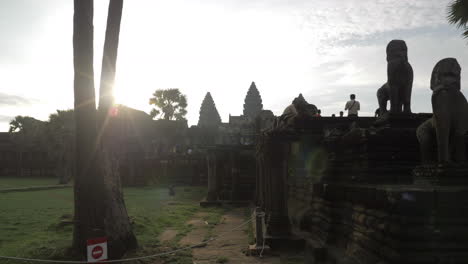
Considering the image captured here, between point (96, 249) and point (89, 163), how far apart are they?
10.5 ft

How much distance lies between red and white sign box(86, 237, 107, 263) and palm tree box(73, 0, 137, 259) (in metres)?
2.82

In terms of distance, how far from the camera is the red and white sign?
4.02 meters

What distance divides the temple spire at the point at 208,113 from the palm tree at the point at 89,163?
51440 millimetres

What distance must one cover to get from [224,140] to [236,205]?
10433 mm

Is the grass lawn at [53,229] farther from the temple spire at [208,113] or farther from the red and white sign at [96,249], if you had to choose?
the temple spire at [208,113]

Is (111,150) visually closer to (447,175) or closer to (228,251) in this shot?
(228,251)

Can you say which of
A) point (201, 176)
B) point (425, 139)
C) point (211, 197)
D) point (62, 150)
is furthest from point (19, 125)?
point (425, 139)

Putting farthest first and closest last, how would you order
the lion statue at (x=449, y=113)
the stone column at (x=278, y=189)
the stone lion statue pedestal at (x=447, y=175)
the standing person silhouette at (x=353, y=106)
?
the standing person silhouette at (x=353, y=106) → the stone column at (x=278, y=189) → the lion statue at (x=449, y=113) → the stone lion statue pedestal at (x=447, y=175)

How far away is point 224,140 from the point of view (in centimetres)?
2667

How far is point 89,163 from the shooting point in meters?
6.93

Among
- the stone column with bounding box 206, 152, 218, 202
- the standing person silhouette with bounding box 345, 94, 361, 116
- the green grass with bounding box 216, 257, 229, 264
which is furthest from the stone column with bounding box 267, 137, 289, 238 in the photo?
the stone column with bounding box 206, 152, 218, 202

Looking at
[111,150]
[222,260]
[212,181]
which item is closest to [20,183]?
[212,181]

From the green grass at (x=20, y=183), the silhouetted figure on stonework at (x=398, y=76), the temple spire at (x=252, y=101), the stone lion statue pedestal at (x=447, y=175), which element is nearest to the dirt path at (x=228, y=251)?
the stone lion statue pedestal at (x=447, y=175)

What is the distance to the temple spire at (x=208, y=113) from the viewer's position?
194 feet
